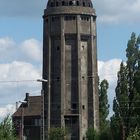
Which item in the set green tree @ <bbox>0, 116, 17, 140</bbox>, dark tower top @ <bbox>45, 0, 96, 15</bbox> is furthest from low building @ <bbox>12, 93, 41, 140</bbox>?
green tree @ <bbox>0, 116, 17, 140</bbox>

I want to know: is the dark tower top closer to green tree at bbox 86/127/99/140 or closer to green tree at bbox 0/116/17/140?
green tree at bbox 86/127/99/140

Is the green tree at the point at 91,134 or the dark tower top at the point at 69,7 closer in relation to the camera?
the green tree at the point at 91,134

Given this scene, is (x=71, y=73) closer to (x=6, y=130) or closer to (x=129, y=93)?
(x=129, y=93)

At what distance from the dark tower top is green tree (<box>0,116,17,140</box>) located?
246 ft

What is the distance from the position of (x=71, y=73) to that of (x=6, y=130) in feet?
239

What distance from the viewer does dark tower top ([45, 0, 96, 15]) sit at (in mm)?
129750

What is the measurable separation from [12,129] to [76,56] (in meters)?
71.8

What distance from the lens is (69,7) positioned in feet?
427

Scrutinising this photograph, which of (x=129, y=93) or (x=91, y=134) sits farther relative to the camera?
(x=91, y=134)

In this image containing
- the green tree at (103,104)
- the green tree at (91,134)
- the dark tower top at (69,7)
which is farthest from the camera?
the dark tower top at (69,7)

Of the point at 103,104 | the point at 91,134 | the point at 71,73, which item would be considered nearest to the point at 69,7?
the point at 71,73

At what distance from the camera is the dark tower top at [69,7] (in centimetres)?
12975

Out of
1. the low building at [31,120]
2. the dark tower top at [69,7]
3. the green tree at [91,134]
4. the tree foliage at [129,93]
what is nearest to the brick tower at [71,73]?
the dark tower top at [69,7]

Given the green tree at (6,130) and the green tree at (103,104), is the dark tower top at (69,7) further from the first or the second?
the green tree at (6,130)
